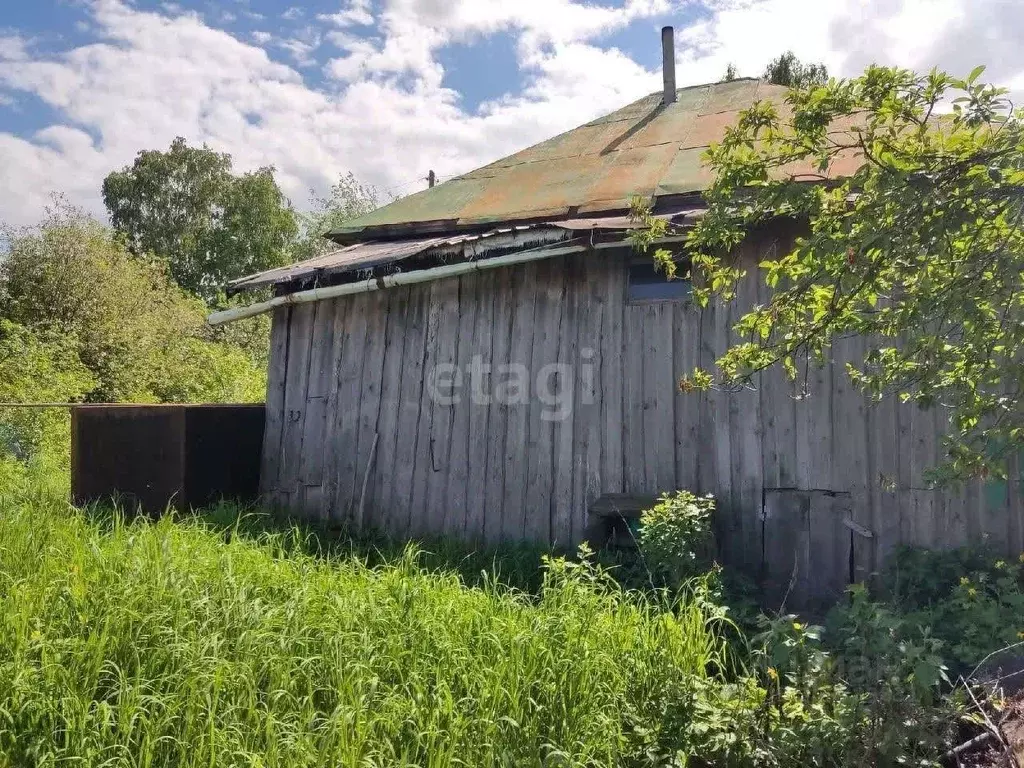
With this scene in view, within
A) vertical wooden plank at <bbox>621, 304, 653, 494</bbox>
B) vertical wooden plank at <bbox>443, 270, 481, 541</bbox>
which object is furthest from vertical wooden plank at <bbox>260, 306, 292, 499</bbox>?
vertical wooden plank at <bbox>621, 304, 653, 494</bbox>

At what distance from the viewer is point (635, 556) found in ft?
18.8

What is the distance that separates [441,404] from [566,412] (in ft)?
4.00

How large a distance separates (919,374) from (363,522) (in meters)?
5.24

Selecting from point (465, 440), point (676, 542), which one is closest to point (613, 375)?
point (465, 440)

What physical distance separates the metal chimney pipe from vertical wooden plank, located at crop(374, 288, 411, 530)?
3.99m

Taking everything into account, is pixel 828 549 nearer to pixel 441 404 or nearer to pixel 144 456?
pixel 441 404

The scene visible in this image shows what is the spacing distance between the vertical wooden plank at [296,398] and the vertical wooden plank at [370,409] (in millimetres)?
699

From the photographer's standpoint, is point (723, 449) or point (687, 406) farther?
point (687, 406)

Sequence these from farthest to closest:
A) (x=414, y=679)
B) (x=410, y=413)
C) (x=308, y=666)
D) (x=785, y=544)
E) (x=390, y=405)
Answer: (x=390, y=405) → (x=410, y=413) → (x=785, y=544) → (x=308, y=666) → (x=414, y=679)

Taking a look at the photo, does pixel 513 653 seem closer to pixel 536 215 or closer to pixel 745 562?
pixel 745 562

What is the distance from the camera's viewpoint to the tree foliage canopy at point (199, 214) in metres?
27.3

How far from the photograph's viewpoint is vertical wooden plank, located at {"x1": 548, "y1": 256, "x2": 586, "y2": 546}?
629 cm

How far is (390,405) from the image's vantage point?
7074mm

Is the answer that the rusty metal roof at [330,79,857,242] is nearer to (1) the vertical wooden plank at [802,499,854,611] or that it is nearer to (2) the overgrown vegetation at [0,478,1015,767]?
(1) the vertical wooden plank at [802,499,854,611]
